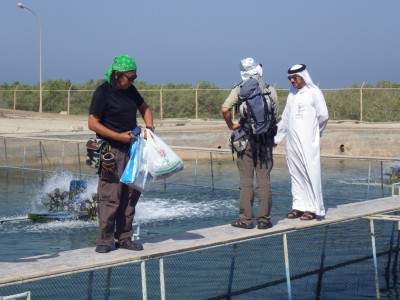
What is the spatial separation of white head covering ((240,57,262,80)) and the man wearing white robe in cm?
62

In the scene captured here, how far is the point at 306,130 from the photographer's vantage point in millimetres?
10398

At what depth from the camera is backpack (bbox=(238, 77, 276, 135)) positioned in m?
9.70

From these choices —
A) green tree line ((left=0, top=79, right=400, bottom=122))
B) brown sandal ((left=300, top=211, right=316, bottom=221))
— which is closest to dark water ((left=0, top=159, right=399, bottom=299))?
brown sandal ((left=300, top=211, right=316, bottom=221))

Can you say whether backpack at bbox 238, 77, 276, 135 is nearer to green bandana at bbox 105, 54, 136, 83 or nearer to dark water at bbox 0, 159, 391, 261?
green bandana at bbox 105, 54, 136, 83

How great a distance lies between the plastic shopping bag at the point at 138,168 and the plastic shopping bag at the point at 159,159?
2.1 inches

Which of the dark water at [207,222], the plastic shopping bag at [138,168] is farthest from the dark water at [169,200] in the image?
the plastic shopping bag at [138,168]

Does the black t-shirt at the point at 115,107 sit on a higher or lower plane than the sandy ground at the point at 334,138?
higher

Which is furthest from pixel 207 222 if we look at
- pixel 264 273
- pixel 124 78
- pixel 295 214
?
pixel 124 78

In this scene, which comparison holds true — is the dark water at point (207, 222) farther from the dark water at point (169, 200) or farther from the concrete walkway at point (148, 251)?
the concrete walkway at point (148, 251)

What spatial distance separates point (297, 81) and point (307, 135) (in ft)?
1.95

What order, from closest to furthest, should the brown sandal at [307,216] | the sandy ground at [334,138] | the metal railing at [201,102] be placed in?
the brown sandal at [307,216] → the sandy ground at [334,138] → the metal railing at [201,102]

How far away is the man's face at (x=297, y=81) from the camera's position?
10.4 m

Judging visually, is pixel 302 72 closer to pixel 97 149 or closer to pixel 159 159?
pixel 159 159

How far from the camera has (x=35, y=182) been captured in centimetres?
2294
